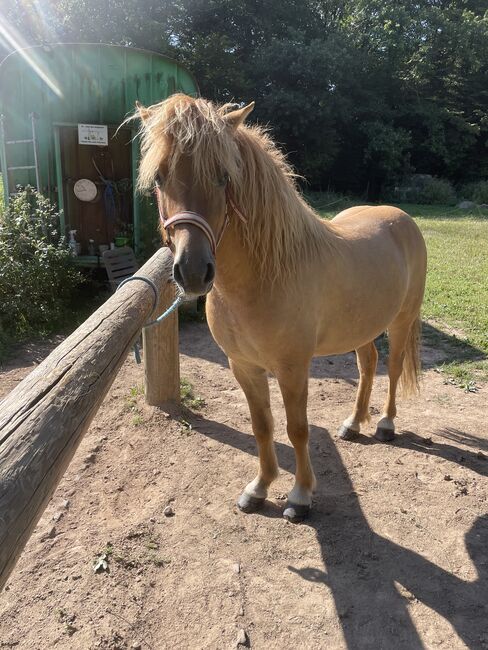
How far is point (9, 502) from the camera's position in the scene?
92cm

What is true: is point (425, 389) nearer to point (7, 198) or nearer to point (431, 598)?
point (431, 598)

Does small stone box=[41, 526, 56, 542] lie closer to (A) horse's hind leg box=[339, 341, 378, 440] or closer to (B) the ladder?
(A) horse's hind leg box=[339, 341, 378, 440]

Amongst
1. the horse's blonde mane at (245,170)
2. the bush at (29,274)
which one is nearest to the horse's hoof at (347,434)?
the horse's blonde mane at (245,170)

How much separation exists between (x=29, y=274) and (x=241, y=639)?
4.67 metres

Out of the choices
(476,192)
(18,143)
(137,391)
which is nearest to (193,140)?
(137,391)

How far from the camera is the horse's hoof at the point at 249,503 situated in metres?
2.63

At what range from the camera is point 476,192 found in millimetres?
21797

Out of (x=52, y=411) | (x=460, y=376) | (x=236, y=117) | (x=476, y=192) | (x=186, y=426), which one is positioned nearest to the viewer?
(x=52, y=411)

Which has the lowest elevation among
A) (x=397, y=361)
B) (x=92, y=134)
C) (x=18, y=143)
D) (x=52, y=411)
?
(x=397, y=361)

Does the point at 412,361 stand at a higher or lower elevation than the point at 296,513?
higher

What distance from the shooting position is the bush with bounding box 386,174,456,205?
837 inches

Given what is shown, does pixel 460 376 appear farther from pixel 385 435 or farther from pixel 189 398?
pixel 189 398

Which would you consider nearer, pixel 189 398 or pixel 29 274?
pixel 189 398

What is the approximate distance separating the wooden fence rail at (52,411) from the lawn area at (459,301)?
344 cm
